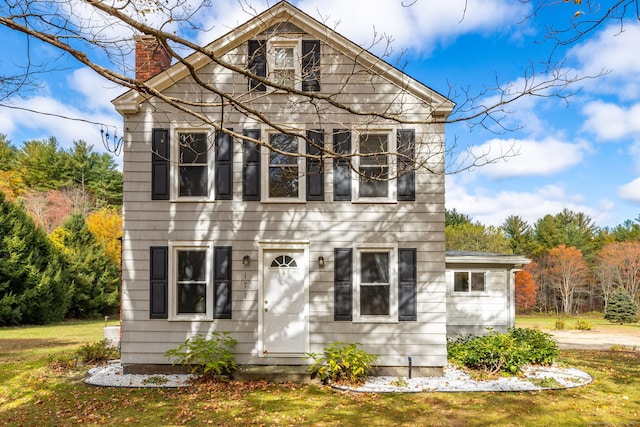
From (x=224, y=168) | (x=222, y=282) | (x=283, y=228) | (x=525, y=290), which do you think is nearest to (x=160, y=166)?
(x=224, y=168)

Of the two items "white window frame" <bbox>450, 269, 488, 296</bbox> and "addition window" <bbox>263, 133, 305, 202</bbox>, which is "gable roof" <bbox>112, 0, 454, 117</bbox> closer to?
"addition window" <bbox>263, 133, 305, 202</bbox>

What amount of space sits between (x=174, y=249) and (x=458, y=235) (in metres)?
31.5

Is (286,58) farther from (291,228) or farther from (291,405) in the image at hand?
(291,405)

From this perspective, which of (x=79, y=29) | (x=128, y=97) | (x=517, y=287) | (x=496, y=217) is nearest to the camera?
(x=79, y=29)

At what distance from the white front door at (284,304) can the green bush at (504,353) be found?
140 inches

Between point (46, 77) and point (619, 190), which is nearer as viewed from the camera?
point (46, 77)

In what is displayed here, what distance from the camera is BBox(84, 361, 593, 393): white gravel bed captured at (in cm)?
759

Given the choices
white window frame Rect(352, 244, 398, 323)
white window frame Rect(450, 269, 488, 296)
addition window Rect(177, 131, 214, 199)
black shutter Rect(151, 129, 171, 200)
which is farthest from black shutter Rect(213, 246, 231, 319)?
white window frame Rect(450, 269, 488, 296)

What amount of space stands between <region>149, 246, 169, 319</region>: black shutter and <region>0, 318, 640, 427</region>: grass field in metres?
1.58

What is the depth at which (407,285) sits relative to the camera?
870 centimetres

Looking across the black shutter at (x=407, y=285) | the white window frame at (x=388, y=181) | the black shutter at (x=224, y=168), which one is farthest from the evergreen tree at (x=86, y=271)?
the black shutter at (x=407, y=285)

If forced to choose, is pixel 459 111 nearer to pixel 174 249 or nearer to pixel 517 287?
pixel 174 249

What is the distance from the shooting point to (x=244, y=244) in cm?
879

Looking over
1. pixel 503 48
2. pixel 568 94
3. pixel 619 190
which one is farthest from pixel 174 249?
pixel 619 190
